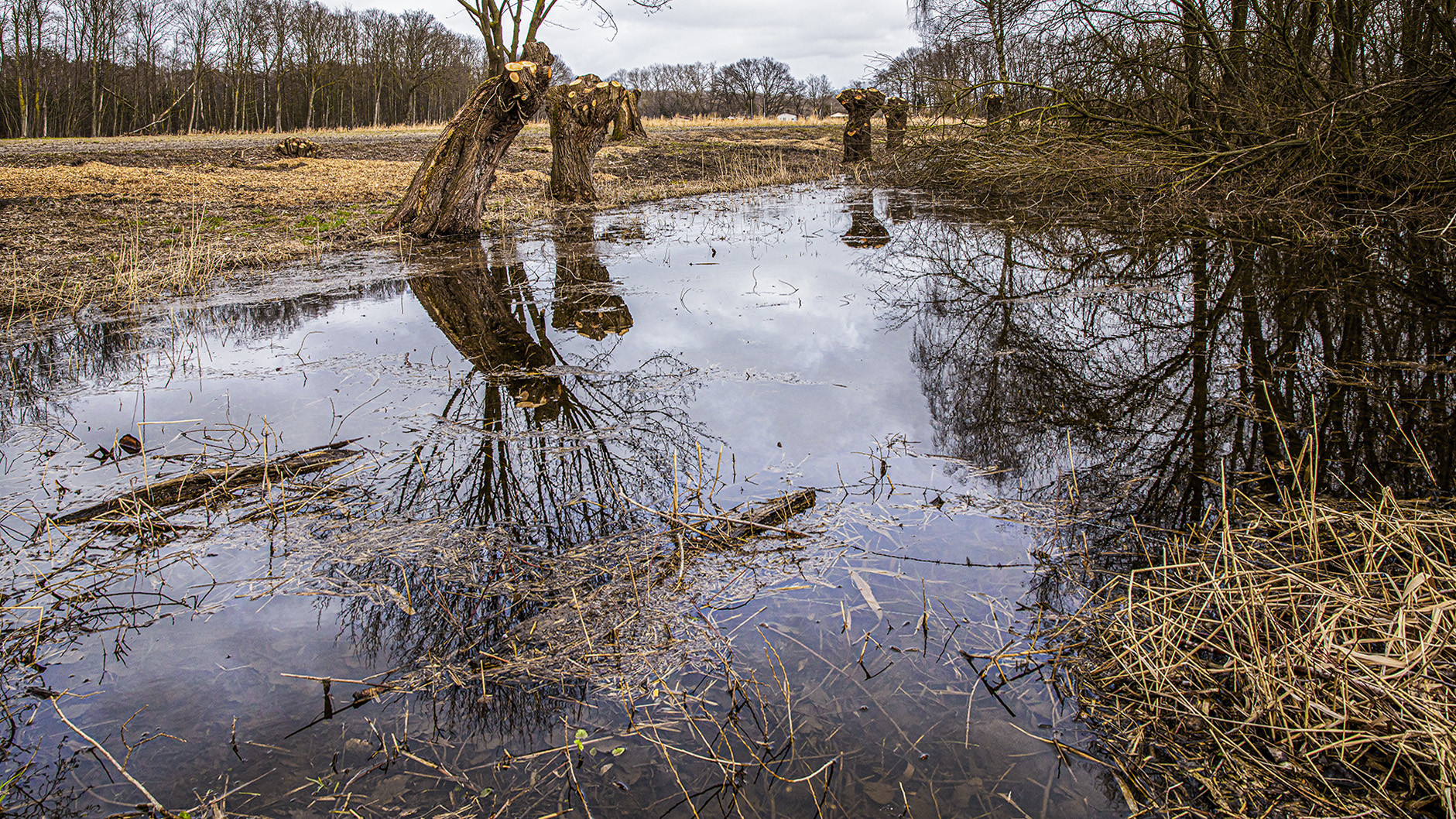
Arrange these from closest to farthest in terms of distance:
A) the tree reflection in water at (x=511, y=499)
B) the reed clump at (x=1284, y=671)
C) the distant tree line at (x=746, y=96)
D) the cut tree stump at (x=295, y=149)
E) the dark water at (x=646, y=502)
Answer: the reed clump at (x=1284, y=671) < the dark water at (x=646, y=502) < the tree reflection in water at (x=511, y=499) < the cut tree stump at (x=295, y=149) < the distant tree line at (x=746, y=96)

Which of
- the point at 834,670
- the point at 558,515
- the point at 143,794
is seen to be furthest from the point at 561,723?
the point at 558,515

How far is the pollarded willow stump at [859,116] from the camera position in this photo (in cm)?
1956

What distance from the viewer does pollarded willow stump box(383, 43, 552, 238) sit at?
9734 mm

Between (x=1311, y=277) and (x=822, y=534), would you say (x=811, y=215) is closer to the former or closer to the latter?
(x=1311, y=277)

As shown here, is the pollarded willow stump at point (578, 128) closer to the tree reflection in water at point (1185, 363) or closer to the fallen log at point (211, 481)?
the tree reflection in water at point (1185, 363)

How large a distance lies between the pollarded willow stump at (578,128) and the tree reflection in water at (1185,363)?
6629mm

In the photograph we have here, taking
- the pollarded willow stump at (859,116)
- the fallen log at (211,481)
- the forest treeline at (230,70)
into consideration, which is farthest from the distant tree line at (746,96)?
the fallen log at (211,481)

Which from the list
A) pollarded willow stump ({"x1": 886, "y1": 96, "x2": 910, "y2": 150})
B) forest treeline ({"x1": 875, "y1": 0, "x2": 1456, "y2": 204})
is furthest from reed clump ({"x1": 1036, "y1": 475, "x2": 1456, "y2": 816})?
pollarded willow stump ({"x1": 886, "y1": 96, "x2": 910, "y2": 150})

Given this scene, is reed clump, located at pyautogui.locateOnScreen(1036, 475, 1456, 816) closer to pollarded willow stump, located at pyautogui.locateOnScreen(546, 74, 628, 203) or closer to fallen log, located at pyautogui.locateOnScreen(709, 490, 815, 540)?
fallen log, located at pyautogui.locateOnScreen(709, 490, 815, 540)

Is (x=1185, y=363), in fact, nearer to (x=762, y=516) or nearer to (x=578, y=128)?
(x=762, y=516)

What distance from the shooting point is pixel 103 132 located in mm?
42344

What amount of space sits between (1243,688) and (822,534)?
1431mm

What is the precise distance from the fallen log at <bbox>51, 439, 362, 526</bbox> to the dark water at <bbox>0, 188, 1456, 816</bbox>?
82 mm

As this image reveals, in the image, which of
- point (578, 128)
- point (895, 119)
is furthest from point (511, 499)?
point (895, 119)
